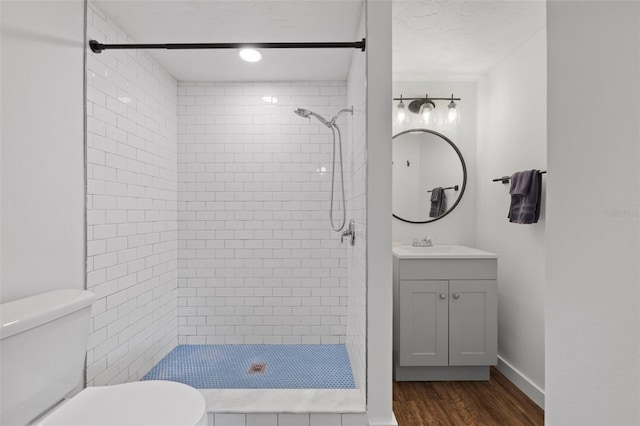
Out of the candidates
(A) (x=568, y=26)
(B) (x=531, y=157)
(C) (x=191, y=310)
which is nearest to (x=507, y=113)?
(B) (x=531, y=157)

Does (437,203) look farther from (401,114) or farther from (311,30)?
(311,30)

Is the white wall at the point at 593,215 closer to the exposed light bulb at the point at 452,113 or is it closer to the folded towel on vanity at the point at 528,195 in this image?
the folded towel on vanity at the point at 528,195

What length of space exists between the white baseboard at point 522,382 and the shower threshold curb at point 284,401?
3.91 feet

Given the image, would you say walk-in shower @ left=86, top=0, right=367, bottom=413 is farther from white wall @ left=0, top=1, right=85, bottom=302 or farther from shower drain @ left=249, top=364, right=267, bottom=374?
white wall @ left=0, top=1, right=85, bottom=302

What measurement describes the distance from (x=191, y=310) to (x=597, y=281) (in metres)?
2.64

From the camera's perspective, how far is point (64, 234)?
5.04ft

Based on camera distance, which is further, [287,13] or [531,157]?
[531,157]

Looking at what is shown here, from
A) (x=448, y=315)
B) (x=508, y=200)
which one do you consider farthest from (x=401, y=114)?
(x=448, y=315)

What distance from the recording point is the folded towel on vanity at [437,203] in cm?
284

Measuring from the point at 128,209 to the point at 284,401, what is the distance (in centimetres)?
140

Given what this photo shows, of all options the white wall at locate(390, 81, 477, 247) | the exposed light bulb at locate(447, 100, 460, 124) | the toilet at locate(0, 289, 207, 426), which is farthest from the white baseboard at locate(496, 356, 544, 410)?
the toilet at locate(0, 289, 207, 426)

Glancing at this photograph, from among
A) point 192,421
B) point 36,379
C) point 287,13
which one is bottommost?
point 192,421

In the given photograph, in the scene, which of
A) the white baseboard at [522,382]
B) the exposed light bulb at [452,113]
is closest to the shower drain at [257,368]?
the white baseboard at [522,382]

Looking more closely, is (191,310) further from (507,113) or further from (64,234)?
(507,113)
